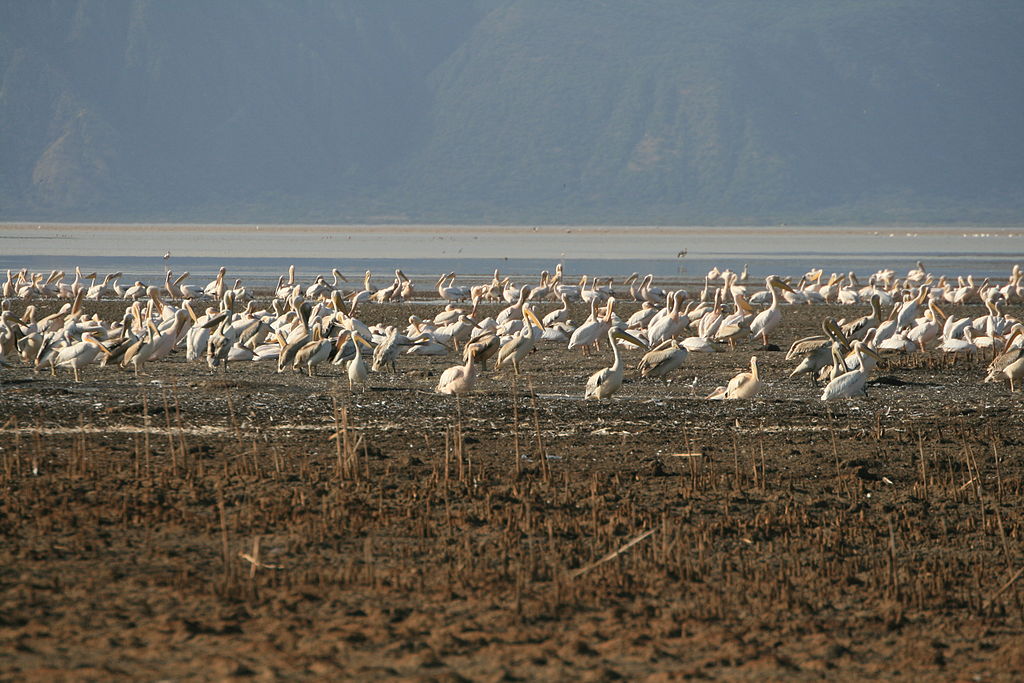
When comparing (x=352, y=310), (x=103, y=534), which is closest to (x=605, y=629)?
(x=103, y=534)

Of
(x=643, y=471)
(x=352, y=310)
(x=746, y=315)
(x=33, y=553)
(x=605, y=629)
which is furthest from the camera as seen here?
(x=352, y=310)

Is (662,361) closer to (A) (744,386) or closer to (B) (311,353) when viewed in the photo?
(A) (744,386)

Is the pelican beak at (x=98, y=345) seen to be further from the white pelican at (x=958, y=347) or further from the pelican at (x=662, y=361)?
the white pelican at (x=958, y=347)

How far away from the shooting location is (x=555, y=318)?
18547 millimetres

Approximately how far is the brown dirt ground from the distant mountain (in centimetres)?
10445

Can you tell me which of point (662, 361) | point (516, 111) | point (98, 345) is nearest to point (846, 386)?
point (662, 361)

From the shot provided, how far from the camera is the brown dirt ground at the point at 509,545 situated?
207 inches

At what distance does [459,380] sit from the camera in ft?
39.5

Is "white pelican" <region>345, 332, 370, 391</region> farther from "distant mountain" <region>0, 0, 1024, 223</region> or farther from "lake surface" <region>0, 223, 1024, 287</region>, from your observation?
"distant mountain" <region>0, 0, 1024, 223</region>

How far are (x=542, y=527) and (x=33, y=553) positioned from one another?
2398 millimetres

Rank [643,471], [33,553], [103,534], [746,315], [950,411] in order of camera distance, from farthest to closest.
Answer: [746,315] → [950,411] → [643,471] → [103,534] → [33,553]

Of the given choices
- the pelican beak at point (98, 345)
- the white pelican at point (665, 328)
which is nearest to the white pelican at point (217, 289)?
the white pelican at point (665, 328)

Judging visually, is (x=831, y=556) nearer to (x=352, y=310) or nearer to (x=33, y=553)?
(x=33, y=553)

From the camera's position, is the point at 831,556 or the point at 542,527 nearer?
the point at 831,556
